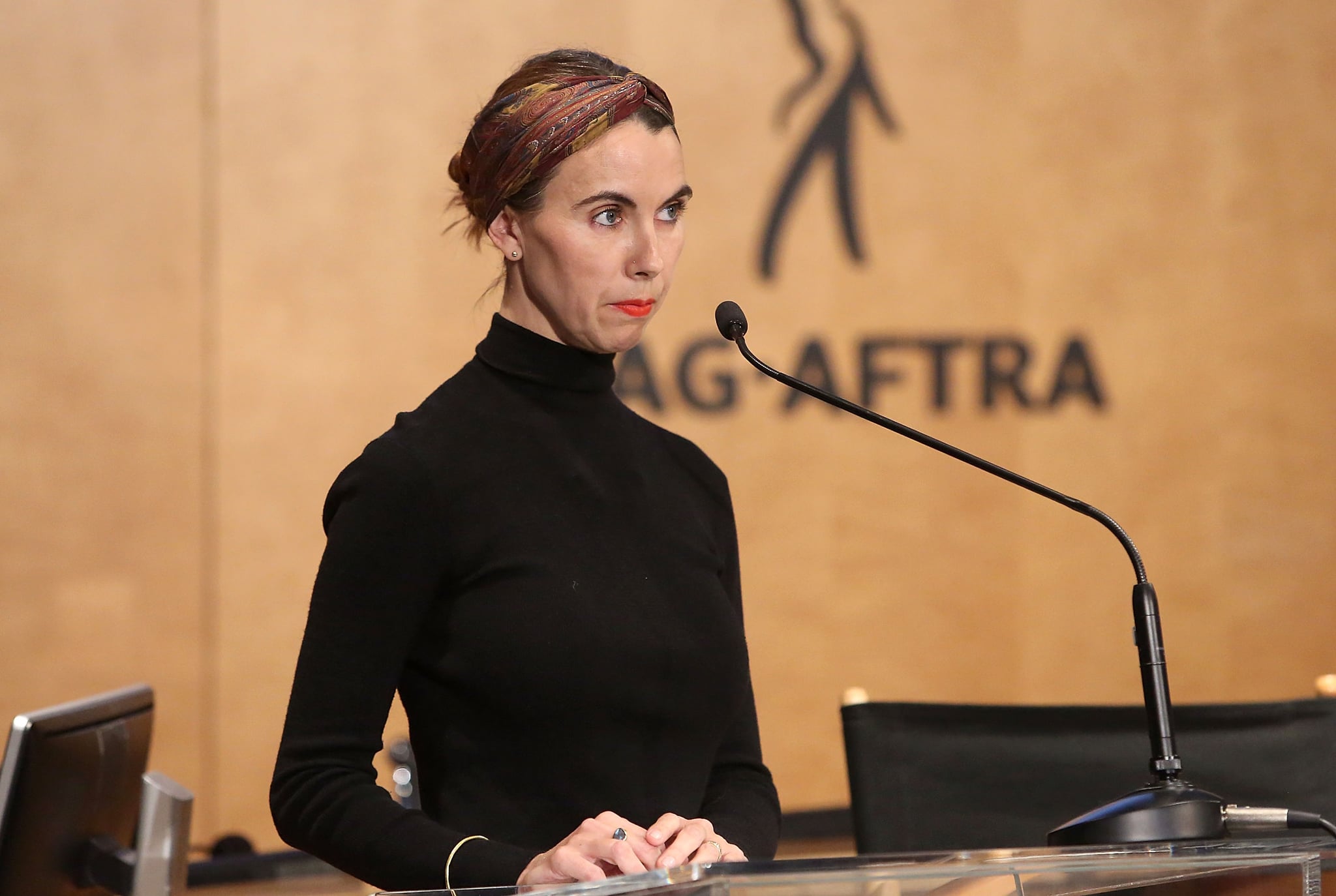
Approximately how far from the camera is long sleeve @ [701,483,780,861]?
141 centimetres

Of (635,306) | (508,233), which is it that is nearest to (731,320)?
(635,306)

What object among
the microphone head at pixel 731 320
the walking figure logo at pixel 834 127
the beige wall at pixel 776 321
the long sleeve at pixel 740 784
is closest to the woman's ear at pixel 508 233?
the microphone head at pixel 731 320

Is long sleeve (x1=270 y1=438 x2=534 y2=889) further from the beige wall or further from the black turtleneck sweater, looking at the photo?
the beige wall

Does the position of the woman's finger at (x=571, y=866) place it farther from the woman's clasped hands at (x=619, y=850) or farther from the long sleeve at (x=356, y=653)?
the long sleeve at (x=356, y=653)

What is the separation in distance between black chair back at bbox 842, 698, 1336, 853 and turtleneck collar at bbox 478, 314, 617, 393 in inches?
21.1

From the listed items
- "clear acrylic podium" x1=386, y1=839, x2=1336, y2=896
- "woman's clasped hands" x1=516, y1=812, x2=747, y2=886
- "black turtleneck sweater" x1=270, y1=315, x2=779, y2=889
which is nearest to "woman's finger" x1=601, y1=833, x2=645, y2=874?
"woman's clasped hands" x1=516, y1=812, x2=747, y2=886

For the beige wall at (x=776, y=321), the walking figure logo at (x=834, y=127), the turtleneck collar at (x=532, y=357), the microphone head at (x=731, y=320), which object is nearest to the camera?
the microphone head at (x=731, y=320)

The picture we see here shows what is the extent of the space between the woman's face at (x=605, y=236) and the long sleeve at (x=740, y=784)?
0.30 m

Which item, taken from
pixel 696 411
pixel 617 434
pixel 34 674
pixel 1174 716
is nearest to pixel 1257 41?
pixel 696 411

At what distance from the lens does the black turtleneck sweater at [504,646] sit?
1.27 metres

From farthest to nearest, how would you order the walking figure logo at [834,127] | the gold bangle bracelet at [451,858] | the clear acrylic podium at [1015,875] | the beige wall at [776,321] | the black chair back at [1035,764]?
the walking figure logo at [834,127] < the beige wall at [776,321] < the black chair back at [1035,764] < the gold bangle bracelet at [451,858] < the clear acrylic podium at [1015,875]

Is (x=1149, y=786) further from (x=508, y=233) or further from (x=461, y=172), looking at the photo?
(x=461, y=172)

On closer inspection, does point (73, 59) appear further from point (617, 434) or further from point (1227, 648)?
point (1227, 648)

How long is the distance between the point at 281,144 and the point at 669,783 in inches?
93.3
